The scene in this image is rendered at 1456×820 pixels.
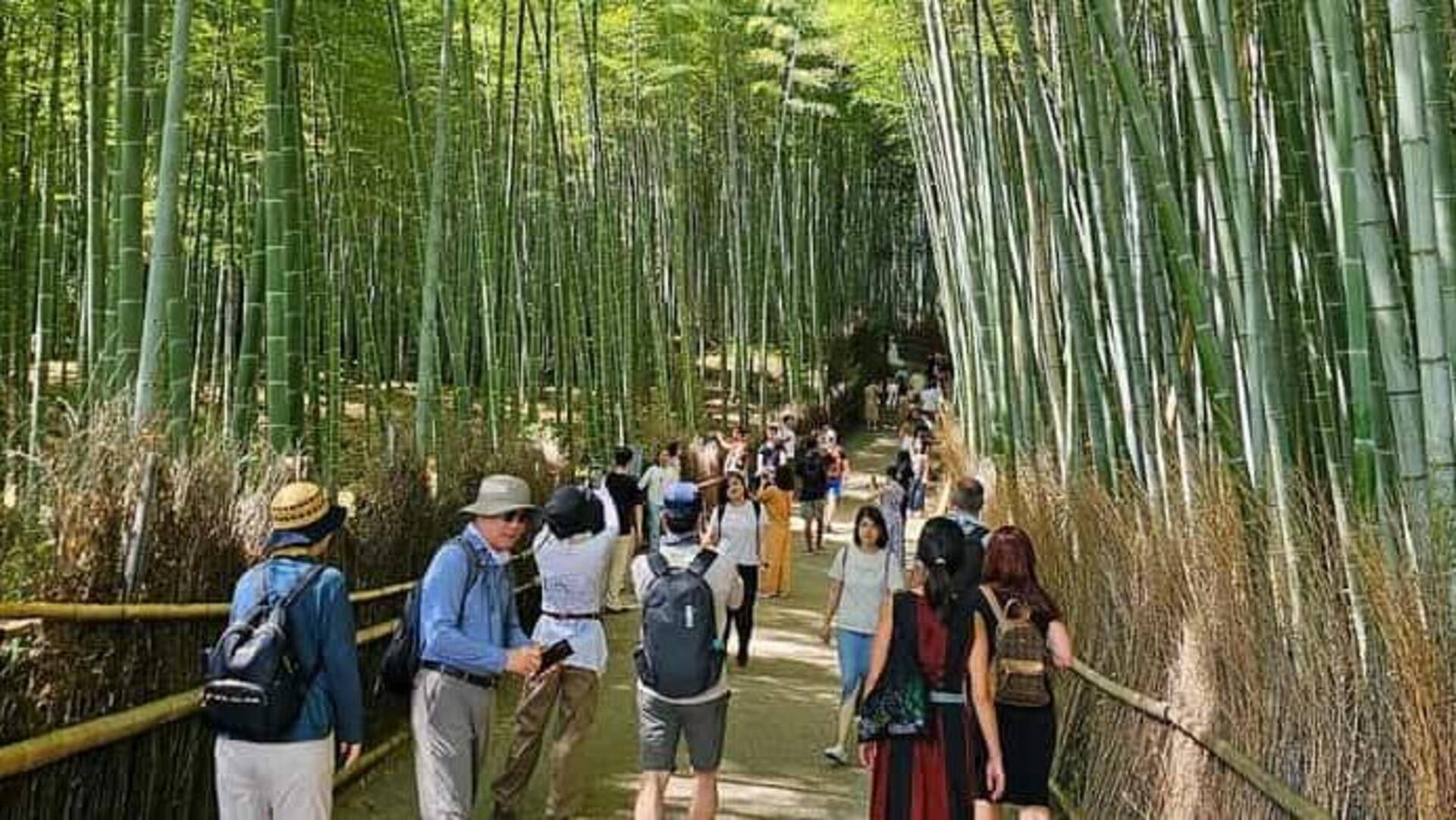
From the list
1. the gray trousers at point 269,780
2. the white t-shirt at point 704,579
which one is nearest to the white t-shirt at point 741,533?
the white t-shirt at point 704,579

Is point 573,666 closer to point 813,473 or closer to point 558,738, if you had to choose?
point 558,738

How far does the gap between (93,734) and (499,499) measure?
96cm

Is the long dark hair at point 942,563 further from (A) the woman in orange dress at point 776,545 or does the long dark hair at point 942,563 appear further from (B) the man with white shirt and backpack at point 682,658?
(A) the woman in orange dress at point 776,545

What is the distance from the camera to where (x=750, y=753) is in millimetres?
5449

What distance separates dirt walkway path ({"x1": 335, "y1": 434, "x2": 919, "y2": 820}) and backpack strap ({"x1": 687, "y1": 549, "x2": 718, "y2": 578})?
1.03 meters

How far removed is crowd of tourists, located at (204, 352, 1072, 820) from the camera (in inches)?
110

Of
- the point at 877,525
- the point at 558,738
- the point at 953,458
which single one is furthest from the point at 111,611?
the point at 953,458

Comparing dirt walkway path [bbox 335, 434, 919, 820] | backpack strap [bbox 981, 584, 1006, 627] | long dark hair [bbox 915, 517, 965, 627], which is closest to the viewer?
long dark hair [bbox 915, 517, 965, 627]

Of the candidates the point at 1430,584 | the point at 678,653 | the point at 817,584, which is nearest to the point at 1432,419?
the point at 1430,584

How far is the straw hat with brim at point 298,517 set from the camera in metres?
2.91

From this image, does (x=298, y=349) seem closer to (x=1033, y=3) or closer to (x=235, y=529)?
(x=235, y=529)

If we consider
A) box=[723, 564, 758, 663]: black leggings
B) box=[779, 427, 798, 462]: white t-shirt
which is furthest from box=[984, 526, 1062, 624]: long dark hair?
box=[779, 427, 798, 462]: white t-shirt

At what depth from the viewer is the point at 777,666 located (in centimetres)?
716

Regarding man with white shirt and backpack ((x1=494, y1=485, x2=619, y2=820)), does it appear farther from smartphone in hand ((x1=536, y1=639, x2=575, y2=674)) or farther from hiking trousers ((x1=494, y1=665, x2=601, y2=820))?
smartphone in hand ((x1=536, y1=639, x2=575, y2=674))
